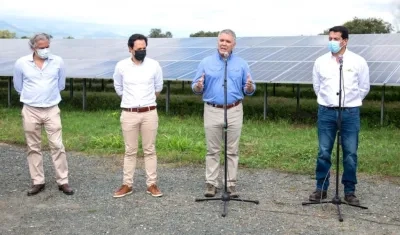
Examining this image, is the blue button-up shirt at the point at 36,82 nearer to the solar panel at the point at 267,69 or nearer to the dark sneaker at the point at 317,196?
the dark sneaker at the point at 317,196

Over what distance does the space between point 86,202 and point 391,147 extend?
4.89 metres

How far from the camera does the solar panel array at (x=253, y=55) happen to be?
37.2 feet

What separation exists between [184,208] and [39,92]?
1.85 m

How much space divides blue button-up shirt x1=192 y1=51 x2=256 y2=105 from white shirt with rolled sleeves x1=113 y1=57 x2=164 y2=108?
44cm

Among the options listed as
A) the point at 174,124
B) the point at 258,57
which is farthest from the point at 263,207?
the point at 258,57

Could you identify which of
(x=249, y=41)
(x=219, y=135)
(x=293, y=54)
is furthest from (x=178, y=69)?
(x=219, y=135)

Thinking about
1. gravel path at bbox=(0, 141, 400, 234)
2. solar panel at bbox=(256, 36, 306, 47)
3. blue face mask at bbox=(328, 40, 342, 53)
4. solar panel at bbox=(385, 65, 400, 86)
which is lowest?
gravel path at bbox=(0, 141, 400, 234)

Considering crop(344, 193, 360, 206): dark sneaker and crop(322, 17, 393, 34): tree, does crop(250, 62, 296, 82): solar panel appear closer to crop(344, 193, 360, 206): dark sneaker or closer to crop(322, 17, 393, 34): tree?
crop(344, 193, 360, 206): dark sneaker

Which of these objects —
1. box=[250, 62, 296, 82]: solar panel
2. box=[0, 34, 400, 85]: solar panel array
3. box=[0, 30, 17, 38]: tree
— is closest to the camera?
box=[250, 62, 296, 82]: solar panel

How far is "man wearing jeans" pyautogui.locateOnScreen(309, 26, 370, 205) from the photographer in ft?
16.5

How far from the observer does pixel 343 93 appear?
503 centimetres

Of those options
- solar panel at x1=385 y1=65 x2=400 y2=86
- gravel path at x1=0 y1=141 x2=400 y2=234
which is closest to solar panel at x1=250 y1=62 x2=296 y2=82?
solar panel at x1=385 y1=65 x2=400 y2=86

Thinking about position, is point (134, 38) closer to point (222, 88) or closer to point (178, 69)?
point (222, 88)

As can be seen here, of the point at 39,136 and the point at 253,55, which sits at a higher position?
the point at 253,55
